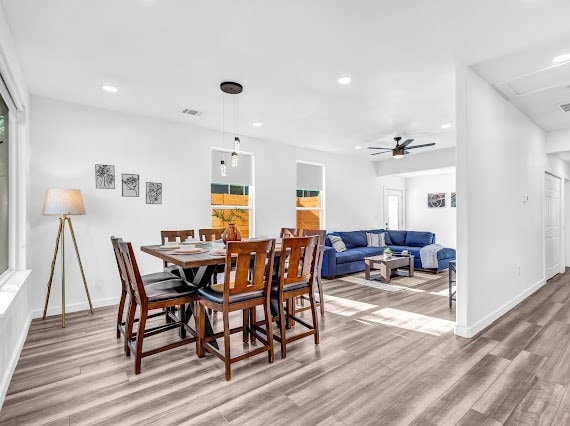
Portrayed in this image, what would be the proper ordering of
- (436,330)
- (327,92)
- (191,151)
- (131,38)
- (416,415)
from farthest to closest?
(191,151) → (327,92) → (436,330) → (131,38) → (416,415)

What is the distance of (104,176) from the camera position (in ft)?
13.8

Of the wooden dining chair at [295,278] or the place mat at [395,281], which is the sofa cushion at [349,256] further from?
the wooden dining chair at [295,278]

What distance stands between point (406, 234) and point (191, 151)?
17.9 ft

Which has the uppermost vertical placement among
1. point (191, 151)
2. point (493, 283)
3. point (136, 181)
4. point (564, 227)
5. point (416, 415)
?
point (191, 151)

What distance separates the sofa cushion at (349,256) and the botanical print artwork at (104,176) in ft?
13.0

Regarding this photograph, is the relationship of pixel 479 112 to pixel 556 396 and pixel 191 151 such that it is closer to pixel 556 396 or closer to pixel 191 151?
pixel 556 396

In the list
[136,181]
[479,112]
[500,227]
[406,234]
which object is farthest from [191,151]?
[406,234]

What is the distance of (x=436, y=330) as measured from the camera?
10.6ft

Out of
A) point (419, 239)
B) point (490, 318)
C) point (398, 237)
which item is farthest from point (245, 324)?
point (398, 237)

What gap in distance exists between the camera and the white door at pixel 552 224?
549cm

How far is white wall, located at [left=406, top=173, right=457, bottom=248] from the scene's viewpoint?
8188 mm

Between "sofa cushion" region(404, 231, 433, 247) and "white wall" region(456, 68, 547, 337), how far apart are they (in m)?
2.55

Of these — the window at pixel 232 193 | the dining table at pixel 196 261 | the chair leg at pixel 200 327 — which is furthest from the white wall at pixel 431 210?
the chair leg at pixel 200 327

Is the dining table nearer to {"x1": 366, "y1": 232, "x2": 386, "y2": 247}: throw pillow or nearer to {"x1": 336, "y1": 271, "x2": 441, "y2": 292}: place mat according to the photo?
{"x1": 336, "y1": 271, "x2": 441, "y2": 292}: place mat
